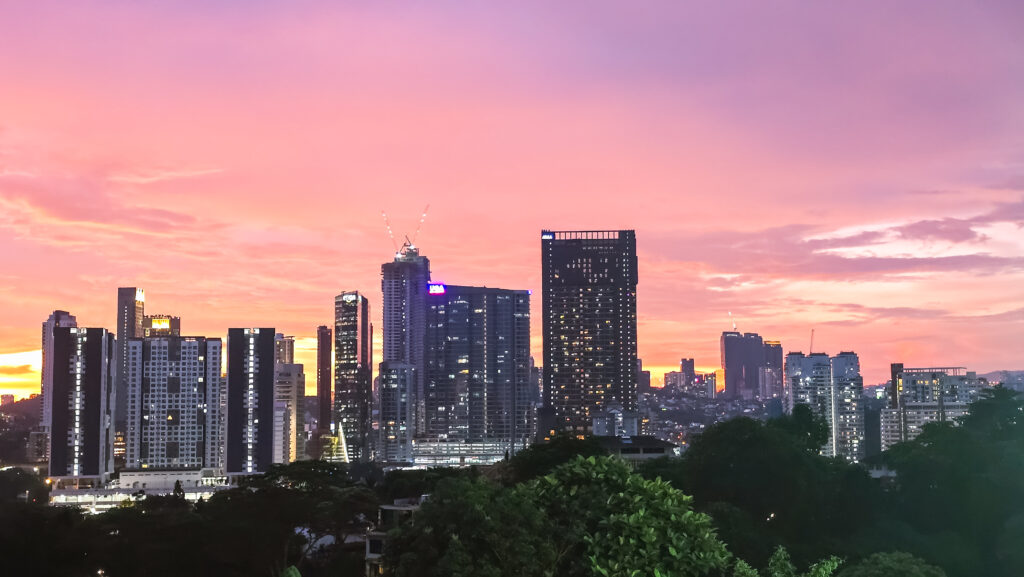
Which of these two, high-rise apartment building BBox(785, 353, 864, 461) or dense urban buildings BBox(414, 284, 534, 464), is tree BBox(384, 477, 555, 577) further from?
dense urban buildings BBox(414, 284, 534, 464)

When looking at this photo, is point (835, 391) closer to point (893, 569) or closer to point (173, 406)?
point (173, 406)

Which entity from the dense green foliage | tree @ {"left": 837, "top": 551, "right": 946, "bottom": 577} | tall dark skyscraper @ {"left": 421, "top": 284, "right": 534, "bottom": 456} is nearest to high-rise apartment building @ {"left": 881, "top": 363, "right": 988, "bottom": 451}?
tall dark skyscraper @ {"left": 421, "top": 284, "right": 534, "bottom": 456}

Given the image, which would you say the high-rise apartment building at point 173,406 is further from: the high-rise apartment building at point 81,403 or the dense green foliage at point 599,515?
the dense green foliage at point 599,515

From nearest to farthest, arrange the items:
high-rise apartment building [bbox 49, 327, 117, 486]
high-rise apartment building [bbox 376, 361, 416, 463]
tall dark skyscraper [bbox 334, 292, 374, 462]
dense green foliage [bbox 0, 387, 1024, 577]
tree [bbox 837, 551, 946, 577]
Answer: dense green foliage [bbox 0, 387, 1024, 577]
tree [bbox 837, 551, 946, 577]
high-rise apartment building [bbox 49, 327, 117, 486]
high-rise apartment building [bbox 376, 361, 416, 463]
tall dark skyscraper [bbox 334, 292, 374, 462]

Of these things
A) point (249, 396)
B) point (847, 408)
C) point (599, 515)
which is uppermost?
point (249, 396)

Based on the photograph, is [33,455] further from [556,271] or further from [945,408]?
[945,408]

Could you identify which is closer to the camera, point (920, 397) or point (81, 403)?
point (81, 403)

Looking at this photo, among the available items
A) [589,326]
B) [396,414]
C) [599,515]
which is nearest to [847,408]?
[589,326]
